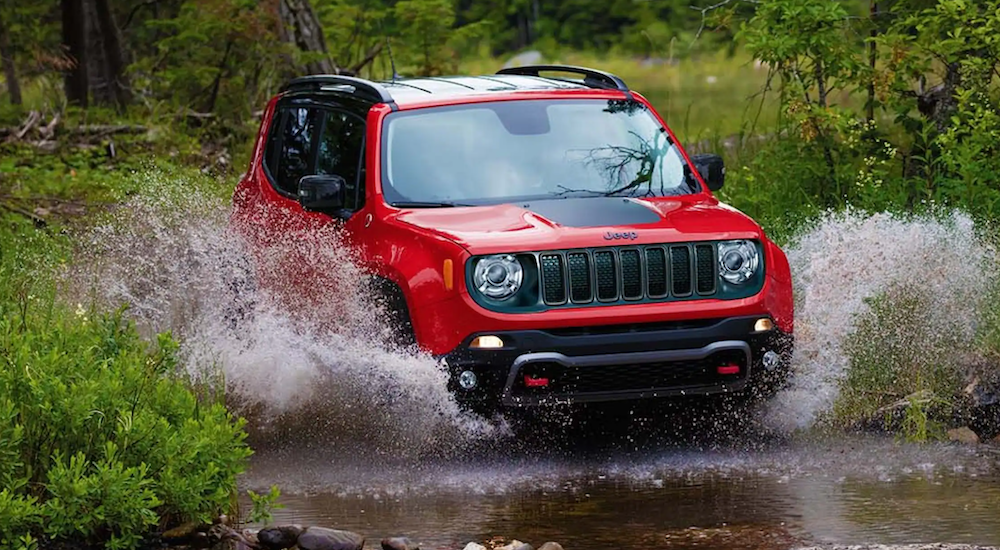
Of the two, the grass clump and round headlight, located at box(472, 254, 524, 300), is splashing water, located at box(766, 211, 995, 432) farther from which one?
round headlight, located at box(472, 254, 524, 300)

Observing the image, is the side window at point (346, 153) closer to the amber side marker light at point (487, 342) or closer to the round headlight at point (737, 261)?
the amber side marker light at point (487, 342)

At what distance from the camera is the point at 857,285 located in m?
9.72

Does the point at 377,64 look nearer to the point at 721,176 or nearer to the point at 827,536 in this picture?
the point at 721,176

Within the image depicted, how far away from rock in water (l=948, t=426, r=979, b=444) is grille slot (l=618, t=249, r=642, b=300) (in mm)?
1930

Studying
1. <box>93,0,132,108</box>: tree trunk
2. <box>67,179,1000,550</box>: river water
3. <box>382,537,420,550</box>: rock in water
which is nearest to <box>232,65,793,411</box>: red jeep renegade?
<box>67,179,1000,550</box>: river water

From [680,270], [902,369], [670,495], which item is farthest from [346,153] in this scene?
[902,369]

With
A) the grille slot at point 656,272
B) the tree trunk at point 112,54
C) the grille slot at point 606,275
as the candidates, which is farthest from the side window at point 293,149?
the tree trunk at point 112,54

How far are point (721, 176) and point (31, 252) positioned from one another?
5.42 metres

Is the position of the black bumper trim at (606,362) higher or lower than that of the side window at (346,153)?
lower

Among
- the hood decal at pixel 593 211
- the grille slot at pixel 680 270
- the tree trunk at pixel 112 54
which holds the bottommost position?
the grille slot at pixel 680 270

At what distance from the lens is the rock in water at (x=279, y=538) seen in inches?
259

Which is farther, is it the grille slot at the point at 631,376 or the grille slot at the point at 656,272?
the grille slot at the point at 656,272

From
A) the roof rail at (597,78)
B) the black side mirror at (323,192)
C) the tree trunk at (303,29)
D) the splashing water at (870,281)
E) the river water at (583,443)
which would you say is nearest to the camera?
the river water at (583,443)

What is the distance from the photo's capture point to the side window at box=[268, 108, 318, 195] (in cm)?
1000
